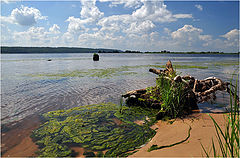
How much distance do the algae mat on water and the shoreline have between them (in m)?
0.29

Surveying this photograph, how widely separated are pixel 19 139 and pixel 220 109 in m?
8.71

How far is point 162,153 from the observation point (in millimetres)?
3740

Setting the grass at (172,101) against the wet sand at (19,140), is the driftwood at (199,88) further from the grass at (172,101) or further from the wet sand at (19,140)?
the wet sand at (19,140)

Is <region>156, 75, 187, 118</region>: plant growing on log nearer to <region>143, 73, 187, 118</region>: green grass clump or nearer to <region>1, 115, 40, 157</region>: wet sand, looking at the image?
<region>143, 73, 187, 118</region>: green grass clump

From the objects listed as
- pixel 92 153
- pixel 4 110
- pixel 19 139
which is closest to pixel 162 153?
pixel 92 153

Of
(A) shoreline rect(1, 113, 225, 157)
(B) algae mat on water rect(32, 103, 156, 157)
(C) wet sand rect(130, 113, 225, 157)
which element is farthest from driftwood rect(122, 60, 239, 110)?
(B) algae mat on water rect(32, 103, 156, 157)

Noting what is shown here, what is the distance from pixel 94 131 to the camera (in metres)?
5.57

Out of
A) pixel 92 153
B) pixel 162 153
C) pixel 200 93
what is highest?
pixel 200 93

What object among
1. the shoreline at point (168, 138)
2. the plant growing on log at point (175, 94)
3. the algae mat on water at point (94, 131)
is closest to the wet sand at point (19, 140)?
the shoreline at point (168, 138)

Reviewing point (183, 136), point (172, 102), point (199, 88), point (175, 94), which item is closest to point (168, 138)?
point (183, 136)

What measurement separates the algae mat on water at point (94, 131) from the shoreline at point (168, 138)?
289 mm

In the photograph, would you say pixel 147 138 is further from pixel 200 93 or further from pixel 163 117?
pixel 200 93

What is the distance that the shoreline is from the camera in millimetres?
3789

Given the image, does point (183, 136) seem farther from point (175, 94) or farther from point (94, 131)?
point (94, 131)
